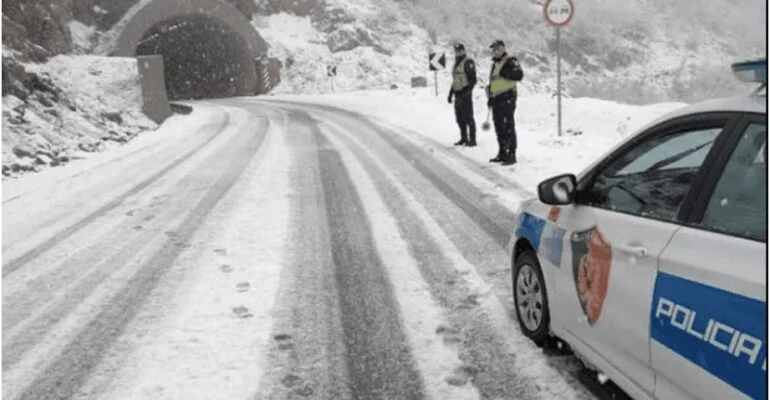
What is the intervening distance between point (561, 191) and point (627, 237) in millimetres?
627

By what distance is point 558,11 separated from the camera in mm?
11023

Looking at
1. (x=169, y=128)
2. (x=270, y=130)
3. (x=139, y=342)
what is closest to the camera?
(x=139, y=342)

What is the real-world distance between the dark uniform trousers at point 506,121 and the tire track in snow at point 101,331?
16.2ft

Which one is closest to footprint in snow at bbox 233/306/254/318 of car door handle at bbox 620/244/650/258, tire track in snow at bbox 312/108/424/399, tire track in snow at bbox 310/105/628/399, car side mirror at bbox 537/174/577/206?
tire track in snow at bbox 312/108/424/399

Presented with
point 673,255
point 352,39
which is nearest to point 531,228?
point 673,255

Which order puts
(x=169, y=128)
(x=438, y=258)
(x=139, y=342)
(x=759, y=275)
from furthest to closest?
(x=169, y=128), (x=438, y=258), (x=139, y=342), (x=759, y=275)

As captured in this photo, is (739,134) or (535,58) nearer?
(739,134)

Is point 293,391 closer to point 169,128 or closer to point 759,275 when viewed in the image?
point 759,275

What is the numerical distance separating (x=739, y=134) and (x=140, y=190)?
807cm

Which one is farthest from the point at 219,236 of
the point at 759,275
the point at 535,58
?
the point at 535,58

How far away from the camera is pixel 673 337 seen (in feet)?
7.39

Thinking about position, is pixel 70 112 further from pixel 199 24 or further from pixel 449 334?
pixel 199 24

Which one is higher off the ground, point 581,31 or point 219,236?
point 581,31

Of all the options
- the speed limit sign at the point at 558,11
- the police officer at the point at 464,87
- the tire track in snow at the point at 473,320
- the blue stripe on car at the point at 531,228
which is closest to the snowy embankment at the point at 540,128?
the police officer at the point at 464,87
